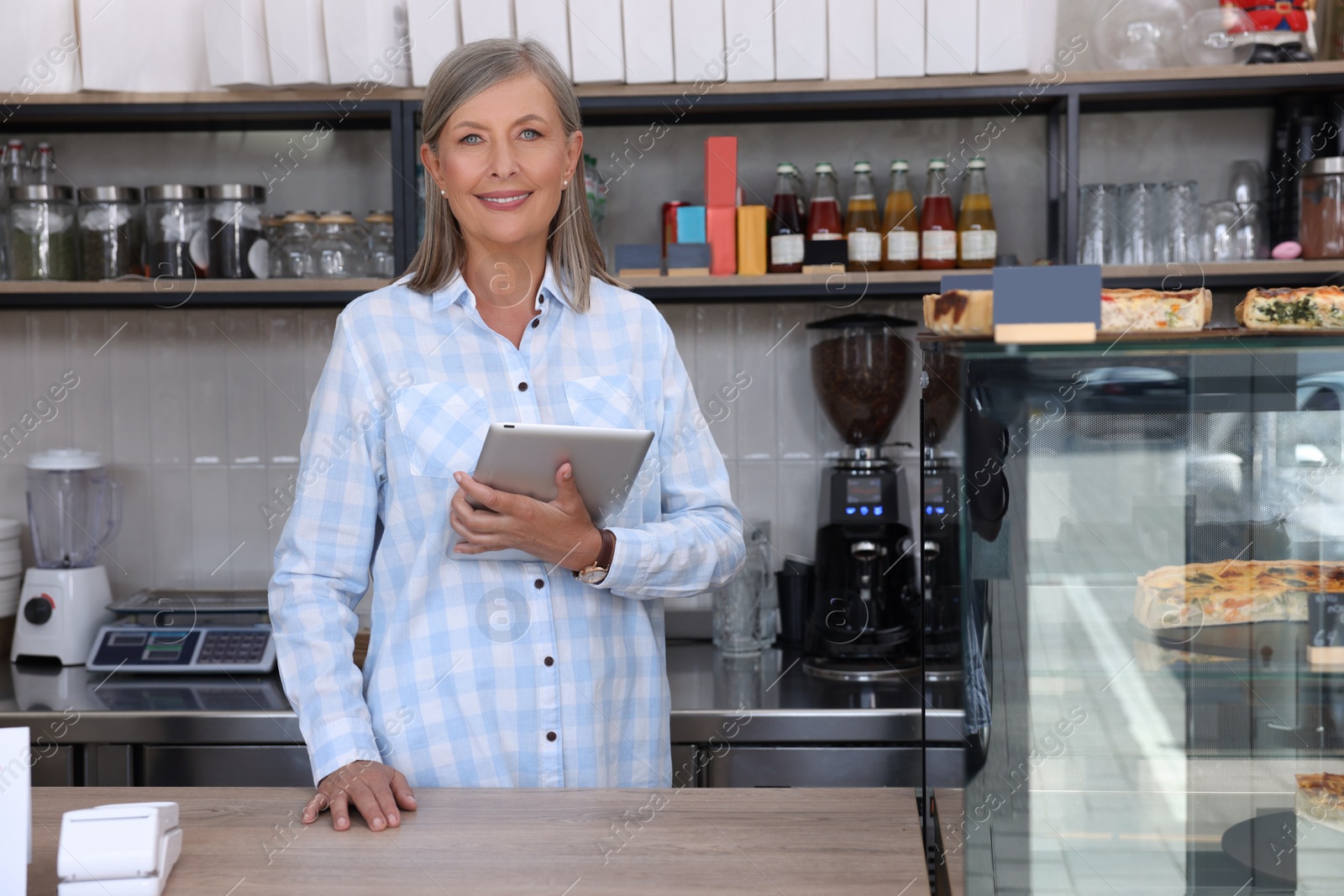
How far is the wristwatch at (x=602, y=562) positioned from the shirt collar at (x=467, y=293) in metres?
0.29

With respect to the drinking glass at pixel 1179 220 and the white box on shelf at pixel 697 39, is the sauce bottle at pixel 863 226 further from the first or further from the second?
the drinking glass at pixel 1179 220

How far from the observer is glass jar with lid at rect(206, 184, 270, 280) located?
2182 millimetres

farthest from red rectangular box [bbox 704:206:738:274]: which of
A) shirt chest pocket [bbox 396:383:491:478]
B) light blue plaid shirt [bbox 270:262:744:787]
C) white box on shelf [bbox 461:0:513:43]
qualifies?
shirt chest pocket [bbox 396:383:491:478]

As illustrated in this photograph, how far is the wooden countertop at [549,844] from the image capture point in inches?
36.5

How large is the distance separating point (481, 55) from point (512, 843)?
81 cm

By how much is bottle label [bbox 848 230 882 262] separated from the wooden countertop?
A: 122 centimetres

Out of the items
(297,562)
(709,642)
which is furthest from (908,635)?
(297,562)

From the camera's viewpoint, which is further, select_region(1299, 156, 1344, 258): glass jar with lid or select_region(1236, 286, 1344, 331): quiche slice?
select_region(1299, 156, 1344, 258): glass jar with lid

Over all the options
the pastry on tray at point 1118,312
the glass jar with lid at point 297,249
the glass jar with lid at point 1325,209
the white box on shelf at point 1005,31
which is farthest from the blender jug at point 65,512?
the glass jar with lid at point 1325,209

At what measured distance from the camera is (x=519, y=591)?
1281 mm

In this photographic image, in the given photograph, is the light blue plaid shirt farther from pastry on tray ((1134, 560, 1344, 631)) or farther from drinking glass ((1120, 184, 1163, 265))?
drinking glass ((1120, 184, 1163, 265))

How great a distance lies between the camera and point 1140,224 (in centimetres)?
212

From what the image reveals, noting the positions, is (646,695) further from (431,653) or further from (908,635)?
(908,635)

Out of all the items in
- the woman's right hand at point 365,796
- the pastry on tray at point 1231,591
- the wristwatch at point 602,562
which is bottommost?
the woman's right hand at point 365,796
